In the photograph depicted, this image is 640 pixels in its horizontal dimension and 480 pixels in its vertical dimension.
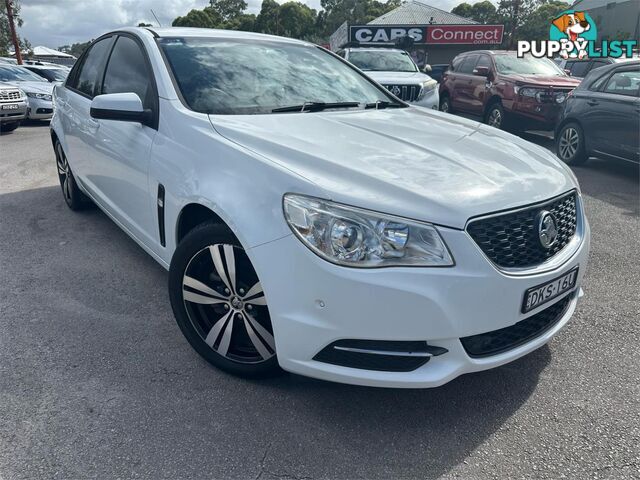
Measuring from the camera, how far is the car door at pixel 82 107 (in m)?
4.04

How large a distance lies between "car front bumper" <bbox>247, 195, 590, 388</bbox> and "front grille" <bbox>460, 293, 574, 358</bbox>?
42mm

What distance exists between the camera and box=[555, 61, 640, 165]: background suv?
6699 millimetres

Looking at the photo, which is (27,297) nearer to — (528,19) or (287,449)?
(287,449)

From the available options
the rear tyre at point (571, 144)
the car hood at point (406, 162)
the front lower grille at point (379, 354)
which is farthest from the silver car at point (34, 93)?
the front lower grille at point (379, 354)

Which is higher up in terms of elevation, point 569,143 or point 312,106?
point 312,106

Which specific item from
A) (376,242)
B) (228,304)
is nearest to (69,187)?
(228,304)

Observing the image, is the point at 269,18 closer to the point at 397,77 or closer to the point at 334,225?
the point at 397,77

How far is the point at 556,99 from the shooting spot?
30.4ft

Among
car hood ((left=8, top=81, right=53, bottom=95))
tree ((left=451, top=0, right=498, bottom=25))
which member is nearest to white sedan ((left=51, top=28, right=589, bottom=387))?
car hood ((left=8, top=81, right=53, bottom=95))

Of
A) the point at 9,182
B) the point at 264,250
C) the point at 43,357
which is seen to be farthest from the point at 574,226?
the point at 9,182

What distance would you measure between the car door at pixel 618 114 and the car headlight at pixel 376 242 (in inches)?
233

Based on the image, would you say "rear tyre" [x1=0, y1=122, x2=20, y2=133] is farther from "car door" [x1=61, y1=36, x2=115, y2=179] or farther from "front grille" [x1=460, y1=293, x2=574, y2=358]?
"front grille" [x1=460, y1=293, x2=574, y2=358]

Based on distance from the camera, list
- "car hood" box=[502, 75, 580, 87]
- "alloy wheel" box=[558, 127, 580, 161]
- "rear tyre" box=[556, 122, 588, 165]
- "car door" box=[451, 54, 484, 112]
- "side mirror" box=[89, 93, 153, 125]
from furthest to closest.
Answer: "car door" box=[451, 54, 484, 112]
"car hood" box=[502, 75, 580, 87]
"alloy wheel" box=[558, 127, 580, 161]
"rear tyre" box=[556, 122, 588, 165]
"side mirror" box=[89, 93, 153, 125]

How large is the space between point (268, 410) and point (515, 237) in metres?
1.33
